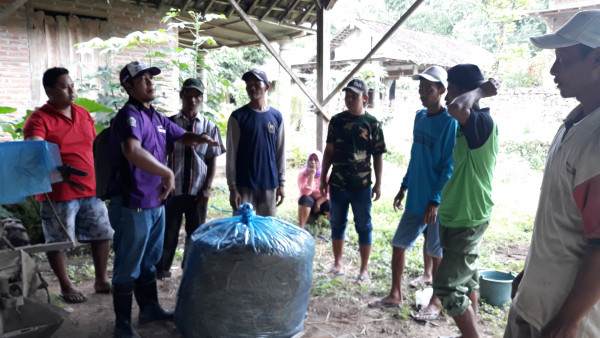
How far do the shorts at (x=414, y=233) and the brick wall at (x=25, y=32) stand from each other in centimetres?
387

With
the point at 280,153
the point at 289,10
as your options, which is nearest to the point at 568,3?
the point at 289,10

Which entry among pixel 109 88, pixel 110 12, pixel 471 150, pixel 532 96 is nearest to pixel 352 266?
pixel 471 150

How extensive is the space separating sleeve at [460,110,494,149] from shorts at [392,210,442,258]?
3.55ft

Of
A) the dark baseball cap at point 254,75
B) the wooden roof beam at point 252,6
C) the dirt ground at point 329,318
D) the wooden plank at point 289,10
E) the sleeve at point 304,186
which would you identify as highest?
the wooden plank at point 289,10

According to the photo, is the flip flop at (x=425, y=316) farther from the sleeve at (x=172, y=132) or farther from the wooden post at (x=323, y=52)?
the wooden post at (x=323, y=52)

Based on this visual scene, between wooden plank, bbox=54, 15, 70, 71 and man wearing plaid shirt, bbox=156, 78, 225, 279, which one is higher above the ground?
wooden plank, bbox=54, 15, 70, 71

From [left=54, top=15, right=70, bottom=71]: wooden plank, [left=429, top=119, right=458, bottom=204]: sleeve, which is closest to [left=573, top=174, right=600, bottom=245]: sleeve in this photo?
[left=429, top=119, right=458, bottom=204]: sleeve

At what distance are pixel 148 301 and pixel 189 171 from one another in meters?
1.17

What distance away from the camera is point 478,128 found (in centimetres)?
231

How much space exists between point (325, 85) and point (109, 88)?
9.39 ft

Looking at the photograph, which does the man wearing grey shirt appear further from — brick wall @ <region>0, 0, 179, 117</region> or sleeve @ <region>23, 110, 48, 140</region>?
brick wall @ <region>0, 0, 179, 117</region>

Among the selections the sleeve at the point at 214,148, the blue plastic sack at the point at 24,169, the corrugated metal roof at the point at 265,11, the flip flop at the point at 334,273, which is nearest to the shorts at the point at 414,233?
the flip flop at the point at 334,273

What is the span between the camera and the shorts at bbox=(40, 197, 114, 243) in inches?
130

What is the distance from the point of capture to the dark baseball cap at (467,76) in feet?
8.40
